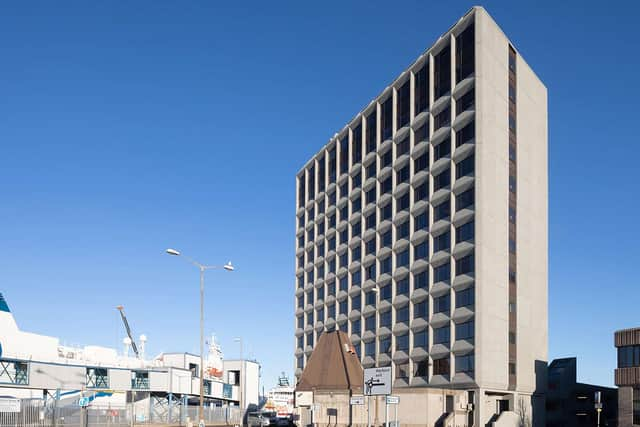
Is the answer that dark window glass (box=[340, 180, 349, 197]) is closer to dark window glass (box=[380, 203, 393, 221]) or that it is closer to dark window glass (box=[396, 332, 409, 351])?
dark window glass (box=[380, 203, 393, 221])

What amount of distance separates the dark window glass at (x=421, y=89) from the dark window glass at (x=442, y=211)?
11388 mm

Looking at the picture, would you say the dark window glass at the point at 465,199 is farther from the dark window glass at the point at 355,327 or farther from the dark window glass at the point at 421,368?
the dark window glass at the point at 355,327

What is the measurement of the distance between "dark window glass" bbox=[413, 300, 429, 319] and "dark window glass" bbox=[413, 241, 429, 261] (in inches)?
187

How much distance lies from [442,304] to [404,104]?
2427cm

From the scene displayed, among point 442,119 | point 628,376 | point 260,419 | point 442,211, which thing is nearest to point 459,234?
point 442,211

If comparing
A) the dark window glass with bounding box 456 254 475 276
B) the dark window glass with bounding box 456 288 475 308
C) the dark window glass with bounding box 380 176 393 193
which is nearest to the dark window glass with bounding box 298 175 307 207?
the dark window glass with bounding box 380 176 393 193

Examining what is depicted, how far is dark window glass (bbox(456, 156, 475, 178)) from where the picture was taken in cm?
6975

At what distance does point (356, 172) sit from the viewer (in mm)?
94750

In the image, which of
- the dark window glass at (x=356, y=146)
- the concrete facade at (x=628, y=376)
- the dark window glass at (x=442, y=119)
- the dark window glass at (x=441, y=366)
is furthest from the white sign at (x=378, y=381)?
the dark window glass at (x=356, y=146)

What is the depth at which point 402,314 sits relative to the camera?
7994 centimetres

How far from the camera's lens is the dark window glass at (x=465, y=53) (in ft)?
234

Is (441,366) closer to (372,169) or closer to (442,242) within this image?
(442,242)

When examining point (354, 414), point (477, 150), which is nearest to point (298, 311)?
point (354, 414)

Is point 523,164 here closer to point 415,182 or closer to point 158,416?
point 415,182
